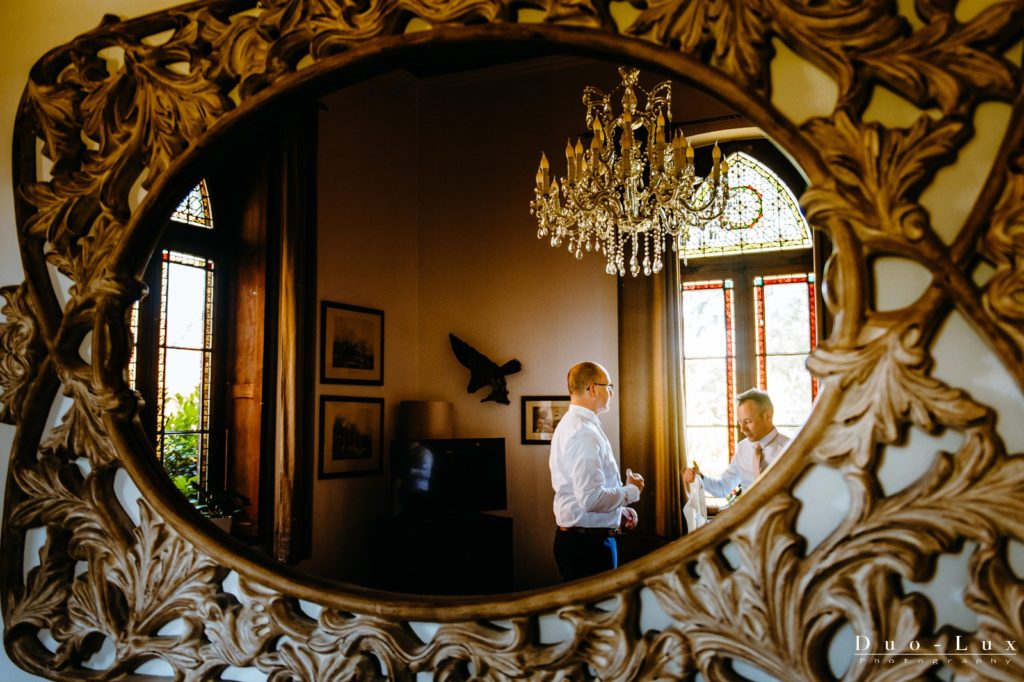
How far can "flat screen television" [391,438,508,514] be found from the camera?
4.77m

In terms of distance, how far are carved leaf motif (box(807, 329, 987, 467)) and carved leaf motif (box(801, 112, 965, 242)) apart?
0.16 m

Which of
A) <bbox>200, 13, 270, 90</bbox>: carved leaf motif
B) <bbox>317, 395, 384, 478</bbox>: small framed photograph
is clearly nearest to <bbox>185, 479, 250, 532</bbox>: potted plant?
<bbox>317, 395, 384, 478</bbox>: small framed photograph

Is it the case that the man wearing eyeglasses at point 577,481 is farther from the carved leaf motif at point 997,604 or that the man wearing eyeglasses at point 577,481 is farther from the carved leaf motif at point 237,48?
the carved leaf motif at point 997,604

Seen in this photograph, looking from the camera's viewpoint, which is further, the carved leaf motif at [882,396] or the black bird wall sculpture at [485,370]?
the black bird wall sculpture at [485,370]

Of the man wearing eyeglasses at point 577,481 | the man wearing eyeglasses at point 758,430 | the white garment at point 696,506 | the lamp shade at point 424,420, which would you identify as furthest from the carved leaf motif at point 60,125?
the lamp shade at point 424,420

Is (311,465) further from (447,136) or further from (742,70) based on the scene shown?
(742,70)

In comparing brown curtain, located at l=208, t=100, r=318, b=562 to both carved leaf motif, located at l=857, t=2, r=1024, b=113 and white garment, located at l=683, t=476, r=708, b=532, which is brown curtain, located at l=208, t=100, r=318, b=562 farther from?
carved leaf motif, located at l=857, t=2, r=1024, b=113

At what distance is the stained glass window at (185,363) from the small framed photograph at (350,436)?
0.73 meters

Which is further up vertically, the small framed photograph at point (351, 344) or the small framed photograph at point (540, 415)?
the small framed photograph at point (351, 344)

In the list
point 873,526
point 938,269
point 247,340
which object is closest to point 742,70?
point 938,269

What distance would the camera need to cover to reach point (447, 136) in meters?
5.88

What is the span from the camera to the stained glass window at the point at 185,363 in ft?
13.3

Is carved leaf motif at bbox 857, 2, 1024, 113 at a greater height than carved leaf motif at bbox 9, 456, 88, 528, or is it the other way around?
carved leaf motif at bbox 857, 2, 1024, 113

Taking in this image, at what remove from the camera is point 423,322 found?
5816 mm
